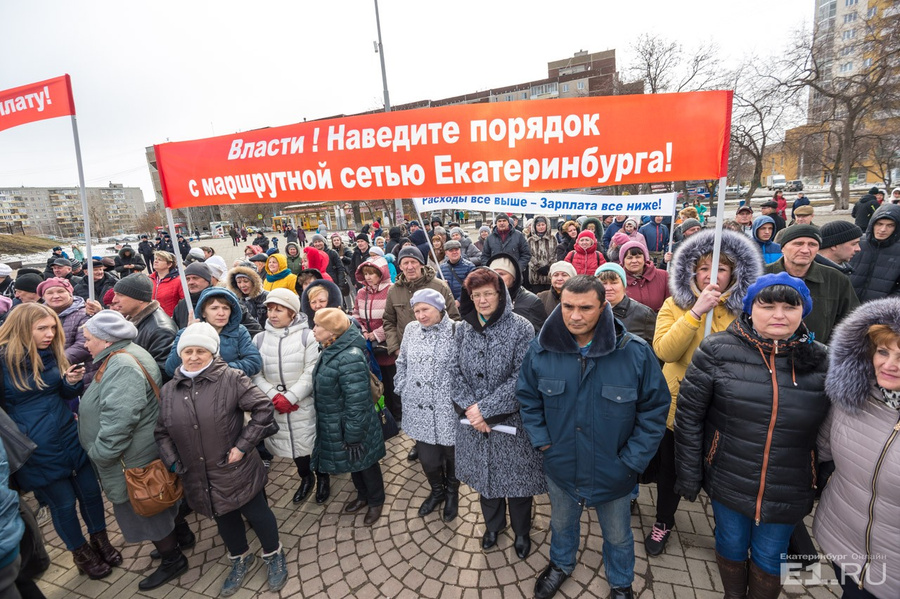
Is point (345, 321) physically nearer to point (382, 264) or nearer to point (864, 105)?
point (382, 264)

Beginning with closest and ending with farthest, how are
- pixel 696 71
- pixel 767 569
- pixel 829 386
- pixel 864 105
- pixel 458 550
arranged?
pixel 829 386
pixel 767 569
pixel 458 550
pixel 864 105
pixel 696 71

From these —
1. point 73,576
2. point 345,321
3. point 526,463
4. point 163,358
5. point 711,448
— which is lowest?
point 73,576

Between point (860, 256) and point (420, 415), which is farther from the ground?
point (860, 256)

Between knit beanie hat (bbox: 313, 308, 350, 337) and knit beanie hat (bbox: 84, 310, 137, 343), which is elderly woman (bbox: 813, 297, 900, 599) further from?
knit beanie hat (bbox: 84, 310, 137, 343)

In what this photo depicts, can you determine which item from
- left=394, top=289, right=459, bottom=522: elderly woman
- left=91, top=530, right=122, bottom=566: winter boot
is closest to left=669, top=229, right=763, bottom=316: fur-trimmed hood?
left=394, top=289, right=459, bottom=522: elderly woman

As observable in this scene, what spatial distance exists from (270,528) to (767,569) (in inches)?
125

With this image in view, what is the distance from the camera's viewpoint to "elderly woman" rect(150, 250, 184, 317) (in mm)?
5035

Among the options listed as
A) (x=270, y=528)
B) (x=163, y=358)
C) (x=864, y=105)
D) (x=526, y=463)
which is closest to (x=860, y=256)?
(x=526, y=463)

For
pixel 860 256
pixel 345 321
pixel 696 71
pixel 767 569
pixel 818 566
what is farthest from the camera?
pixel 696 71

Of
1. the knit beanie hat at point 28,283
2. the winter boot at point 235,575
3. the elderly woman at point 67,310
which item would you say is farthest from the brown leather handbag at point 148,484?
the knit beanie hat at point 28,283

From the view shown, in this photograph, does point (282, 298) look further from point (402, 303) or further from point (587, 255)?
point (587, 255)

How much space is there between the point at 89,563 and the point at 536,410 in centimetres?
372

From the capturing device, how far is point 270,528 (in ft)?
9.50

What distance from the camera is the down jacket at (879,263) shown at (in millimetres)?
4105
